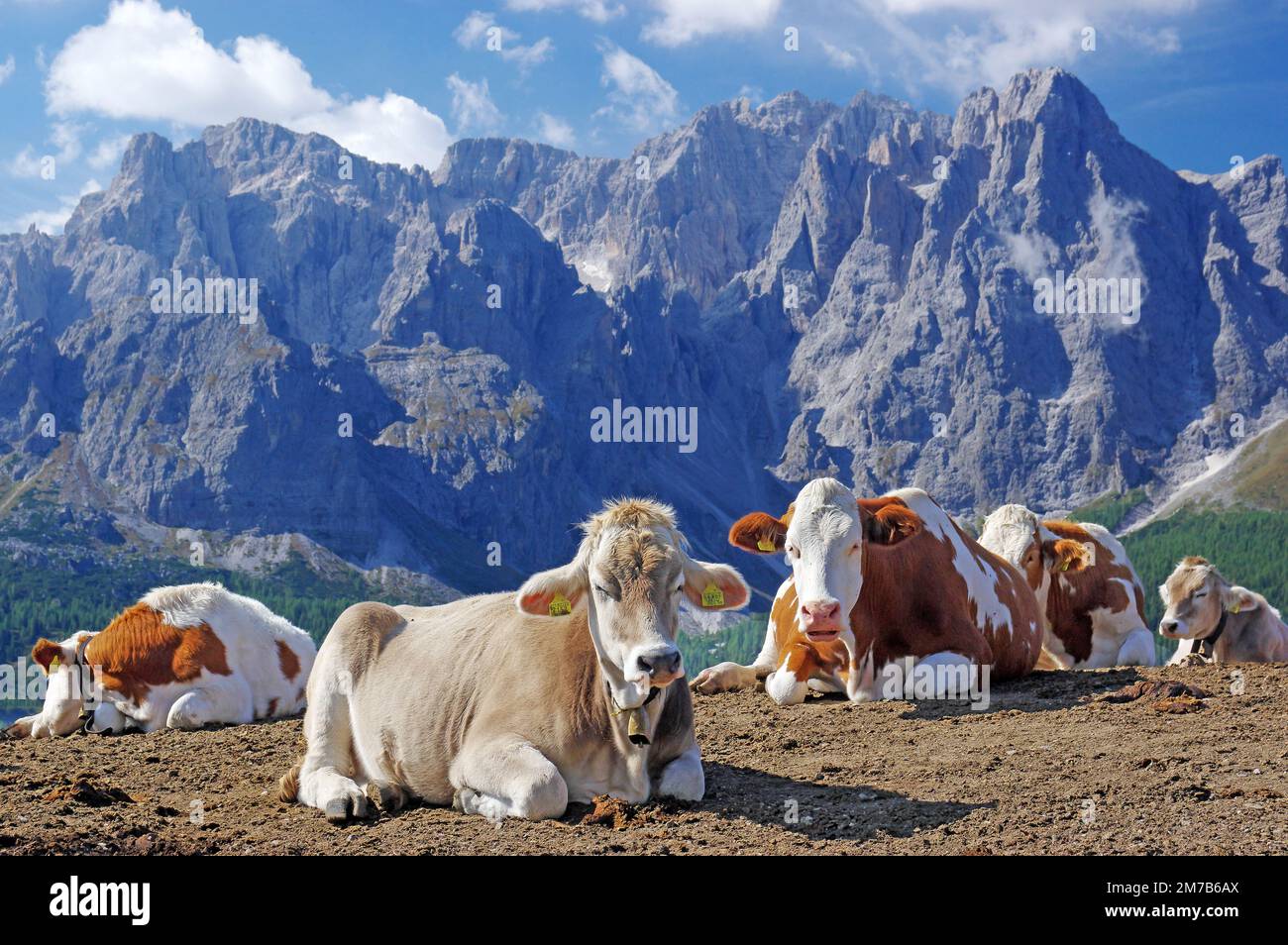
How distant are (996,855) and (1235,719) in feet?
17.7

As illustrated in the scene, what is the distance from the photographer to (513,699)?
10.2m

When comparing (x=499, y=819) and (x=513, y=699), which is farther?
(x=513, y=699)

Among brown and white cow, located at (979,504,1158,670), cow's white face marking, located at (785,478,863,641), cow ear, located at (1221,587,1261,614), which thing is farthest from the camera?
cow ear, located at (1221,587,1261,614)

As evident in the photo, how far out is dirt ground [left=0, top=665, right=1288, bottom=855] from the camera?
328 inches

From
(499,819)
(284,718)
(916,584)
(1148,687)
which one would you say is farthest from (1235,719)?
(284,718)

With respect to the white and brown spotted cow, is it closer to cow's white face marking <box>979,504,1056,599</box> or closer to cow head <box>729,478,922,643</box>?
cow head <box>729,478,922,643</box>

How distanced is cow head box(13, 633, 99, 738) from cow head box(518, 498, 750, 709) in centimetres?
1118

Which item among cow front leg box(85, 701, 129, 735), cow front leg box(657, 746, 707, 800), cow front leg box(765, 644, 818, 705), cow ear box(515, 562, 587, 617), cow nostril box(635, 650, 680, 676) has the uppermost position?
cow ear box(515, 562, 587, 617)

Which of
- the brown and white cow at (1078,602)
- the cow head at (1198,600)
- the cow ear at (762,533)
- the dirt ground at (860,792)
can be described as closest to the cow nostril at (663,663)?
the dirt ground at (860,792)

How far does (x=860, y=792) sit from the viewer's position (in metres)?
10.1

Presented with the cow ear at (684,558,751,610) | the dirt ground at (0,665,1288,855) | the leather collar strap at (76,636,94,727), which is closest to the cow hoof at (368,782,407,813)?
the dirt ground at (0,665,1288,855)

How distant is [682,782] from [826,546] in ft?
14.2
